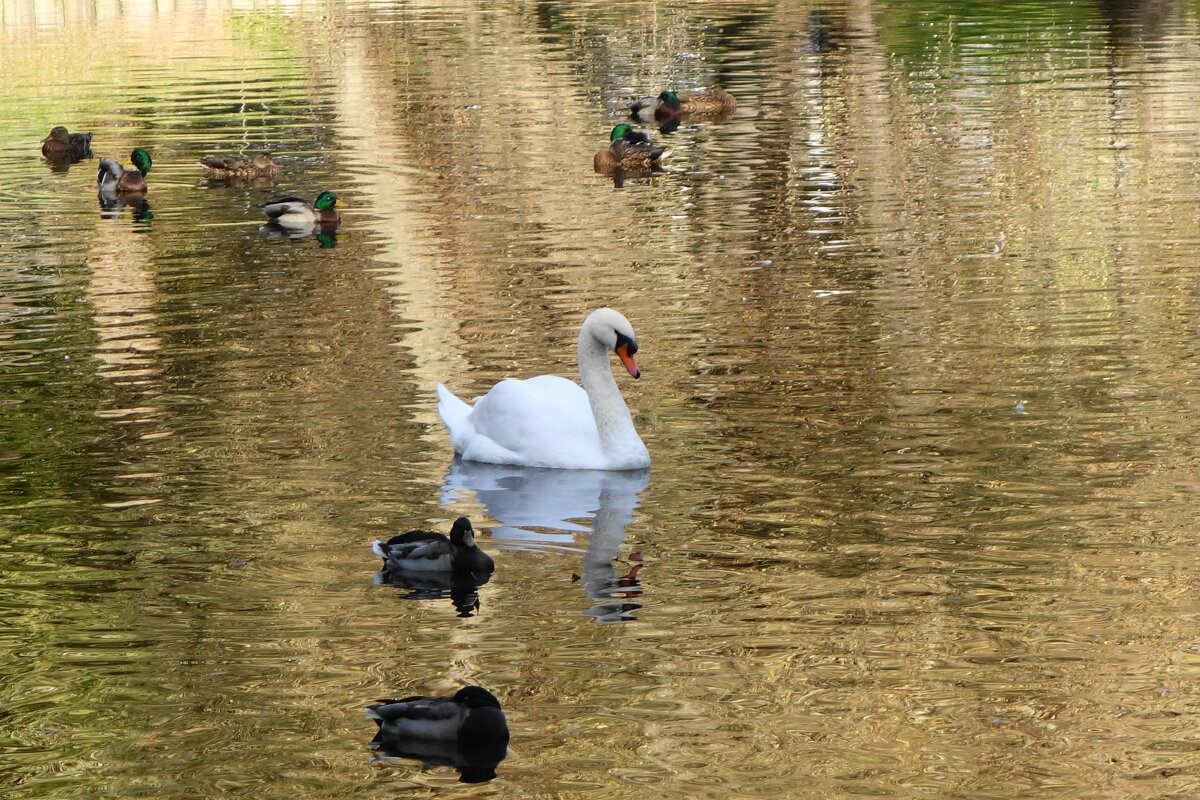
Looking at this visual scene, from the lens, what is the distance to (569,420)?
599 inches

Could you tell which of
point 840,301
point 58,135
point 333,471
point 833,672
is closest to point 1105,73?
point 58,135

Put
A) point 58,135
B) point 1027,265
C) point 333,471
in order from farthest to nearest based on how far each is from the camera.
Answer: point 58,135
point 1027,265
point 333,471

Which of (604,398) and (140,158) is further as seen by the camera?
(140,158)

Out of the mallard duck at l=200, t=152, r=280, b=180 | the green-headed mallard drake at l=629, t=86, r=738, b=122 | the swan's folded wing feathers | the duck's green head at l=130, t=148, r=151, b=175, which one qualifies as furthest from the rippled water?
the green-headed mallard drake at l=629, t=86, r=738, b=122

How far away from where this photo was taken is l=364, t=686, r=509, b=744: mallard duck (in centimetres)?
934

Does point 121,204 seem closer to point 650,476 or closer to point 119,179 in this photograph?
point 119,179

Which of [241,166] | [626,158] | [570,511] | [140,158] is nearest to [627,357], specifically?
[570,511]

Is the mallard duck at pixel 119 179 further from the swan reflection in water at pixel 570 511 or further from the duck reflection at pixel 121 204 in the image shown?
the swan reflection in water at pixel 570 511

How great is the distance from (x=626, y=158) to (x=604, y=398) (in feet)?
59.6

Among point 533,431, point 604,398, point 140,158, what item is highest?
point 140,158

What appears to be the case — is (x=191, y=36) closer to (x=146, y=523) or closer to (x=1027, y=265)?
(x=1027, y=265)

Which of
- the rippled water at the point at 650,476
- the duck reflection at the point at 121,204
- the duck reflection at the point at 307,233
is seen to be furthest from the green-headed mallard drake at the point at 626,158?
the duck reflection at the point at 121,204

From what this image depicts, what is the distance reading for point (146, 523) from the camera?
44.7 ft

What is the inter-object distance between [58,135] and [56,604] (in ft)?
85.7
